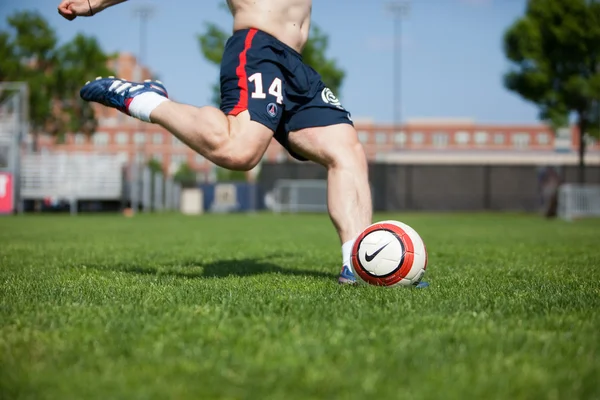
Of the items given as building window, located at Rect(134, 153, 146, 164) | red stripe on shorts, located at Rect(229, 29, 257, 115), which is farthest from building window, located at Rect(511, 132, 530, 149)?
red stripe on shorts, located at Rect(229, 29, 257, 115)

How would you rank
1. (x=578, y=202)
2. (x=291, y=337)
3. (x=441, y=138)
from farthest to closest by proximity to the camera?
(x=441, y=138) → (x=578, y=202) → (x=291, y=337)

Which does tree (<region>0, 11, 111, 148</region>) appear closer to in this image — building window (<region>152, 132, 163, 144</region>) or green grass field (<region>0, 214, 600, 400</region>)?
green grass field (<region>0, 214, 600, 400</region>)

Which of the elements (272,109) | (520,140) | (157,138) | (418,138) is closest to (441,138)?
(418,138)

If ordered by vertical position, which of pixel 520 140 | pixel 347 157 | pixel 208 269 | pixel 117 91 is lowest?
pixel 208 269

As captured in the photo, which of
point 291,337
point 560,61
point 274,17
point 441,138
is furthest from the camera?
point 441,138

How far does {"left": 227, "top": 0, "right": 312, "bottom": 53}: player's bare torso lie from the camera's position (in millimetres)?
4273

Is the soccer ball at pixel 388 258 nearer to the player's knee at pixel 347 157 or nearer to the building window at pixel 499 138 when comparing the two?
the player's knee at pixel 347 157

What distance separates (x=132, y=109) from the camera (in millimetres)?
4172

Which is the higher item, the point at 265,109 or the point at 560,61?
the point at 560,61

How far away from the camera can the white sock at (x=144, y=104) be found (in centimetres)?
414

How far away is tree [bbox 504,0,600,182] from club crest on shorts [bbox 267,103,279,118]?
26.0 m

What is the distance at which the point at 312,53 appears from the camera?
118 ft

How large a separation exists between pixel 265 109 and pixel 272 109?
0.06 metres

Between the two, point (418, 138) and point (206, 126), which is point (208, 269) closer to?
point (206, 126)
